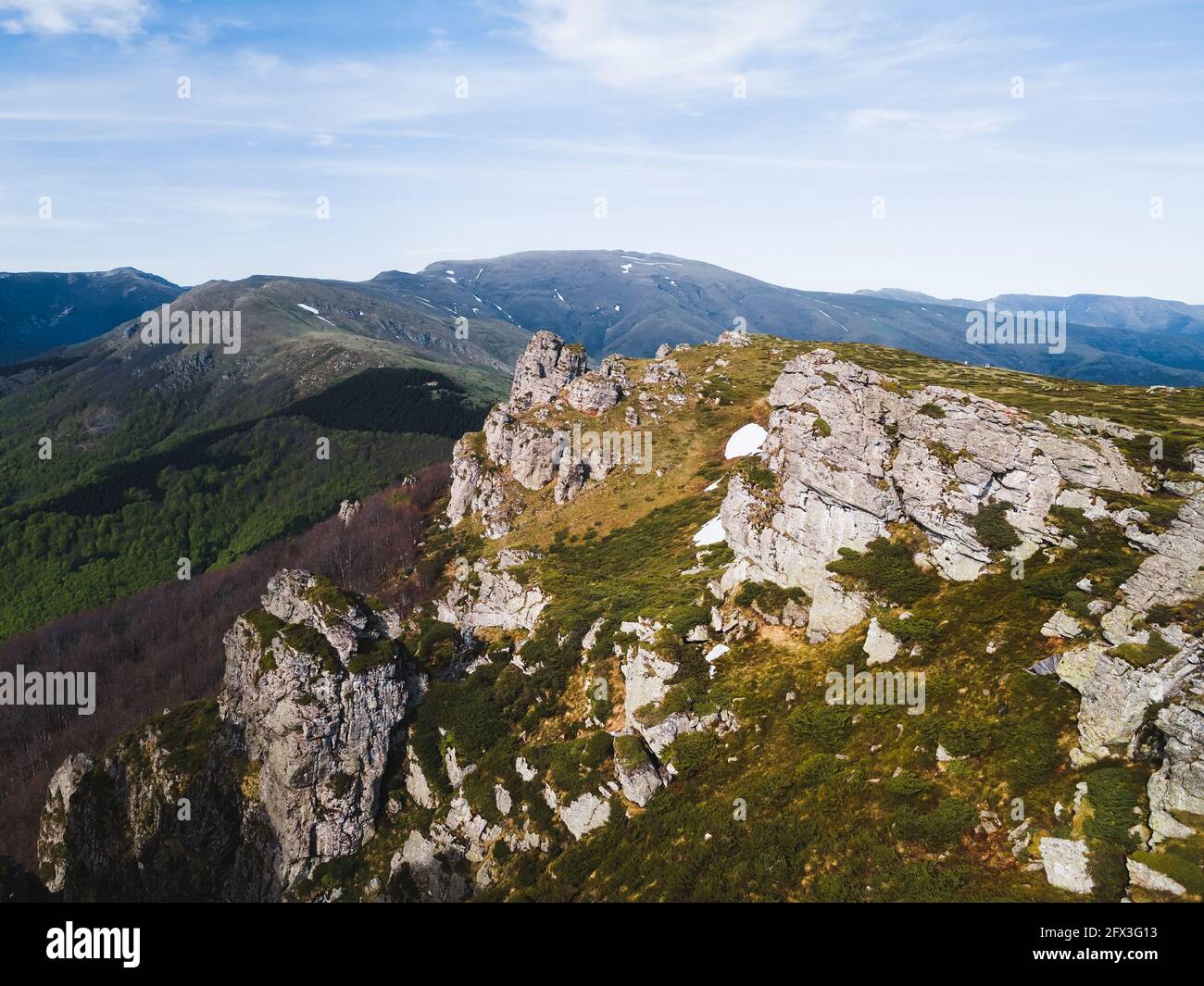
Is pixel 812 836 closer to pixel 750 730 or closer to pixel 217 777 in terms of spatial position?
pixel 750 730

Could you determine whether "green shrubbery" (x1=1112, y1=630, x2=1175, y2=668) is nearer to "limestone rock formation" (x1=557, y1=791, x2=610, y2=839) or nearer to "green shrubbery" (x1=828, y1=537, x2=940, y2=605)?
"green shrubbery" (x1=828, y1=537, x2=940, y2=605)

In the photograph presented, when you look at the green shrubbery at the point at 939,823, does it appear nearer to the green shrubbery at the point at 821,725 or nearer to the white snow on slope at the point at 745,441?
the green shrubbery at the point at 821,725

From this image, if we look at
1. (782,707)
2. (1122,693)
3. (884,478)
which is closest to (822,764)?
(782,707)

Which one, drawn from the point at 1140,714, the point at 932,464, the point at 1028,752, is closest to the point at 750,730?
the point at 1028,752

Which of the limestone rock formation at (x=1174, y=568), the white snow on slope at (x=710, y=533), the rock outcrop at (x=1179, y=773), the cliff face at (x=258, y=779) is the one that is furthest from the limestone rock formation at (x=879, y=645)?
the cliff face at (x=258, y=779)

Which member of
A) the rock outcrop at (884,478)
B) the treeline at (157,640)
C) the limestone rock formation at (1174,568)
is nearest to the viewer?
the limestone rock formation at (1174,568)

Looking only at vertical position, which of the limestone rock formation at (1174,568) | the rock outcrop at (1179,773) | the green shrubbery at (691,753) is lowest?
the green shrubbery at (691,753)
